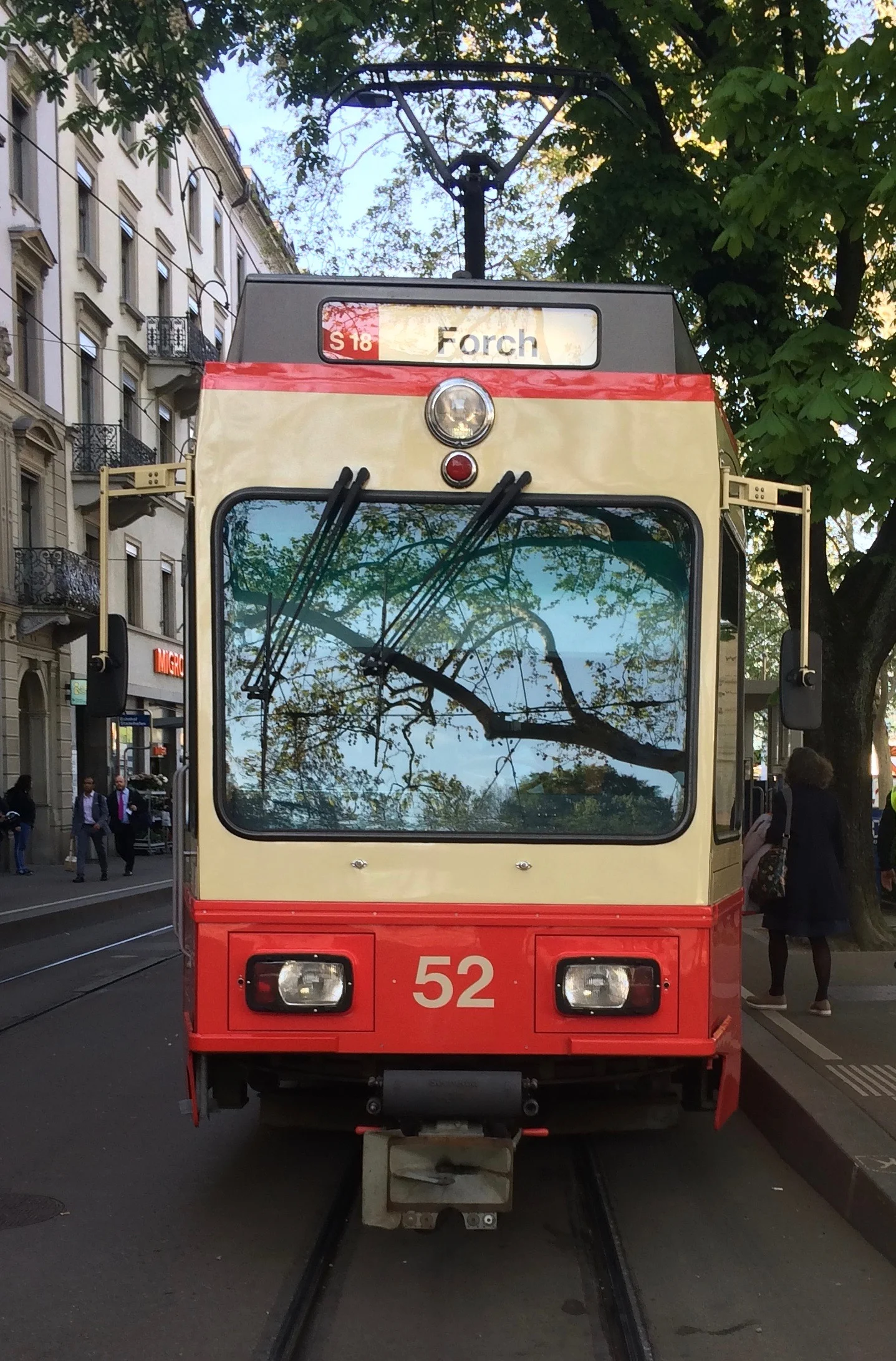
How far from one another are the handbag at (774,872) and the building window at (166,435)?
28956 mm

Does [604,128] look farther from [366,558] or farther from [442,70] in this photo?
[366,558]

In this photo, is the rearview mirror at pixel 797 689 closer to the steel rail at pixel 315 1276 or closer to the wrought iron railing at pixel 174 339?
the steel rail at pixel 315 1276

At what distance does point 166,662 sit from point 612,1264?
106 feet

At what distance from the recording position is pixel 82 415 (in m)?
30.6

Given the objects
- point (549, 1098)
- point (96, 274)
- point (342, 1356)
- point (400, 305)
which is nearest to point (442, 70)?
point (400, 305)

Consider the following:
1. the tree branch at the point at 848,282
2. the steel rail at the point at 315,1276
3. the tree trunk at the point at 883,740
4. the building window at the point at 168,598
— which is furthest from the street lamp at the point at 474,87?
the building window at the point at 168,598

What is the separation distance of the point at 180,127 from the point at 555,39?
3524 millimetres

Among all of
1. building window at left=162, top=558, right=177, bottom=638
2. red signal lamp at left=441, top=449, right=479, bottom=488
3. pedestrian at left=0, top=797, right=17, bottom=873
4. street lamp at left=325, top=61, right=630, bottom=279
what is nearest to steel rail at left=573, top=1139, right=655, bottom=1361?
red signal lamp at left=441, top=449, right=479, bottom=488

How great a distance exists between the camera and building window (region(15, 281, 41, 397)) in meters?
26.8

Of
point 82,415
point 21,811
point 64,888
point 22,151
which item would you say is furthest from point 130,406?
point 64,888

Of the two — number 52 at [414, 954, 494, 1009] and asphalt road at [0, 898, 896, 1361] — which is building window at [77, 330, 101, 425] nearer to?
asphalt road at [0, 898, 896, 1361]

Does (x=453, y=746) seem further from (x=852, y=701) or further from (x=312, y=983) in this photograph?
(x=852, y=701)

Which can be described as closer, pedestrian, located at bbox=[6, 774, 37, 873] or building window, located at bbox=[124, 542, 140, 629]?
pedestrian, located at bbox=[6, 774, 37, 873]

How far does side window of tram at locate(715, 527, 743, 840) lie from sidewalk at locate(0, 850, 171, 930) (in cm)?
1078
